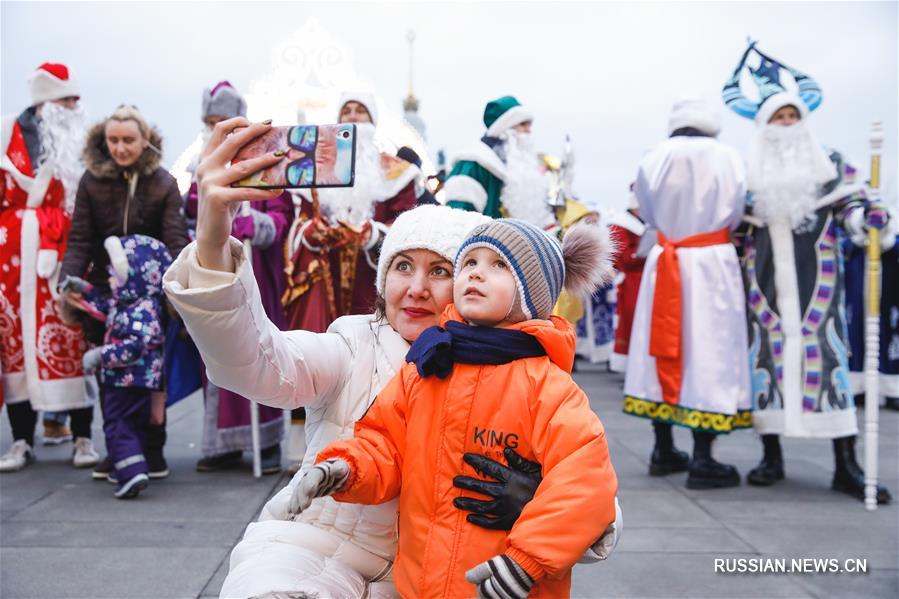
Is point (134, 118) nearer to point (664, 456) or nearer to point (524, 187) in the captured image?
point (524, 187)

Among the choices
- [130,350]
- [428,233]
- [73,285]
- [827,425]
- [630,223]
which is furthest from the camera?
[630,223]

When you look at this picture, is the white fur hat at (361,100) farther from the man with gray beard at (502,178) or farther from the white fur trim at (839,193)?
the white fur trim at (839,193)

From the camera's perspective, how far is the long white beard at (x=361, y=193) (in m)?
4.75

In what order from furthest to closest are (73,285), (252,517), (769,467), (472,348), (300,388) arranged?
(769,467), (73,285), (252,517), (300,388), (472,348)

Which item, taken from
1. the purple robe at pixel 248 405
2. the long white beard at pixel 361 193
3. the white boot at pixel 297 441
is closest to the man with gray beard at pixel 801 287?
the long white beard at pixel 361 193

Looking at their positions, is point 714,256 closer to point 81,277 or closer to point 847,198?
point 847,198

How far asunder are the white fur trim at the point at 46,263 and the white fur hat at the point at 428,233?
3.54 metres

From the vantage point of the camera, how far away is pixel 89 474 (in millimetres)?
4988

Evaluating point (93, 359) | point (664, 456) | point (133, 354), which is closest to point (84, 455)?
point (93, 359)

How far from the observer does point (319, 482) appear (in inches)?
67.0

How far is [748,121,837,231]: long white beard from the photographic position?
4812mm

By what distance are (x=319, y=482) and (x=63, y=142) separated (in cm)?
430

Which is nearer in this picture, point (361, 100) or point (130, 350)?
point (130, 350)

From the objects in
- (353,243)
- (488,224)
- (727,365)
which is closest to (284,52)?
(353,243)
